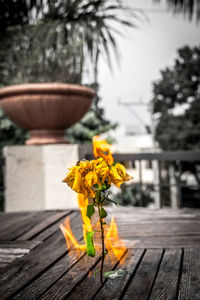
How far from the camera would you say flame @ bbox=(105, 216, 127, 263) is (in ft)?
4.84

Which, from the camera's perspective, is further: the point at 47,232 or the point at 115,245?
the point at 47,232

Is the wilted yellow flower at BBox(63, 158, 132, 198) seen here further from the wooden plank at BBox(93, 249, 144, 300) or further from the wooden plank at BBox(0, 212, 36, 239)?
the wooden plank at BBox(0, 212, 36, 239)

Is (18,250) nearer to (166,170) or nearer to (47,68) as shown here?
(47,68)

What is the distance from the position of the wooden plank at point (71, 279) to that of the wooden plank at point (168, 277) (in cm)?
26

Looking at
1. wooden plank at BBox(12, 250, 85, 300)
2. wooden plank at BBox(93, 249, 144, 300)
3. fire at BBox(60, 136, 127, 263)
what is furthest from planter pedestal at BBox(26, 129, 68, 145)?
wooden plank at BBox(93, 249, 144, 300)

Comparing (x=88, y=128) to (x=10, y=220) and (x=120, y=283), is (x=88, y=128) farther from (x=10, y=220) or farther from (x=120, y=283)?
(x=120, y=283)

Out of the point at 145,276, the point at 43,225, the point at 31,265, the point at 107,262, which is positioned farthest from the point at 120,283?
the point at 43,225

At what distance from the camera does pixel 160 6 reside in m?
4.07

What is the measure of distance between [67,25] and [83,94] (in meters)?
1.00

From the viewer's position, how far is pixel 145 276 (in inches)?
50.8

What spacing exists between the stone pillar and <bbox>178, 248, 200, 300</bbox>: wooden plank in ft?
5.67

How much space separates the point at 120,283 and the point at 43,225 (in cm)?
97

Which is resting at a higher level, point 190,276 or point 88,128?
point 88,128

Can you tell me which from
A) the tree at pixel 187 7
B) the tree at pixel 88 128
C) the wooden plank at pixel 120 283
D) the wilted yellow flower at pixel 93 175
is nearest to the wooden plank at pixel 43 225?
the wooden plank at pixel 120 283
